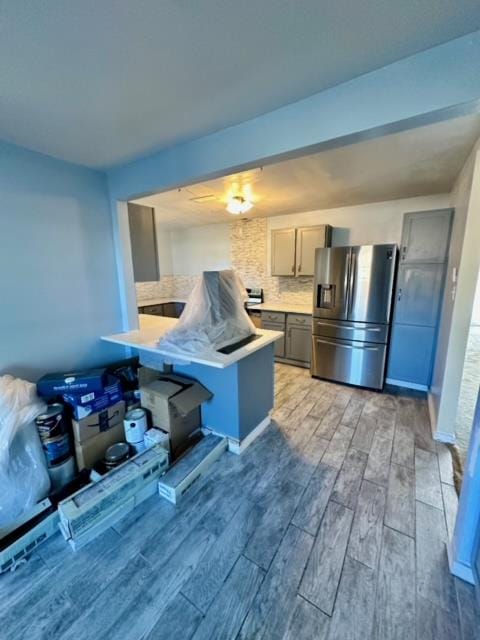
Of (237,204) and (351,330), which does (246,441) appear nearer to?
(351,330)

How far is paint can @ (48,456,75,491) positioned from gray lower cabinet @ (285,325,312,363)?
3102 mm

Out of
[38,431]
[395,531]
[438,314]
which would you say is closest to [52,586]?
[38,431]

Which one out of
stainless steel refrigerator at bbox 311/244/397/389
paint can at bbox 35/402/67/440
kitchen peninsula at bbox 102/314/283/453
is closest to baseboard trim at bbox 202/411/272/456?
kitchen peninsula at bbox 102/314/283/453

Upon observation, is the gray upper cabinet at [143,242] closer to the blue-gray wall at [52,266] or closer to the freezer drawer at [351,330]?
the blue-gray wall at [52,266]

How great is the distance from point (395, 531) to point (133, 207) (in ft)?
10.8

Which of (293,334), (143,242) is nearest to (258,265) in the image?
(293,334)

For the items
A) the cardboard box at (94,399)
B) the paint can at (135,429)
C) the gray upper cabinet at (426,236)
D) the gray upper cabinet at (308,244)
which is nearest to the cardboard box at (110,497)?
the paint can at (135,429)

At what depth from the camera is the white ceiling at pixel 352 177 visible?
1892 millimetres

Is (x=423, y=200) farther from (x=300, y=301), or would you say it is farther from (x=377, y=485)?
(x=377, y=485)

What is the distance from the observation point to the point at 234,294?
229cm

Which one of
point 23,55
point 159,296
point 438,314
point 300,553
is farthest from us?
point 159,296

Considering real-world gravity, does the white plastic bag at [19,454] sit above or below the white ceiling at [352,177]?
below

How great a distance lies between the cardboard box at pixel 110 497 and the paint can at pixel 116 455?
0.17 meters

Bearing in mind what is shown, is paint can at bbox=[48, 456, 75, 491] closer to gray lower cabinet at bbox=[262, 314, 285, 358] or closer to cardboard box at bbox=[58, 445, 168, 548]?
cardboard box at bbox=[58, 445, 168, 548]
